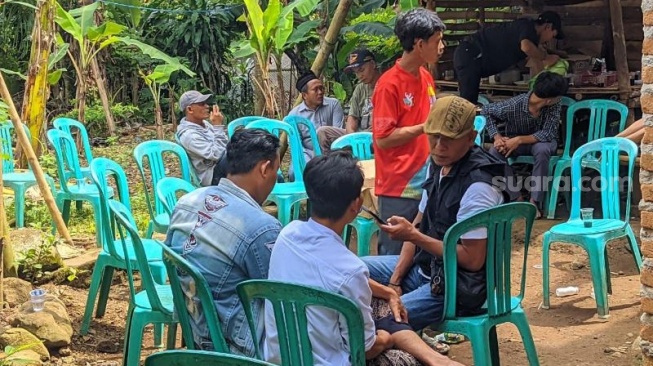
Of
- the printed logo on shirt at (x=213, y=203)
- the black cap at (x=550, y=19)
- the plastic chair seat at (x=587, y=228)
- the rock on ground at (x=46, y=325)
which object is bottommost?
the rock on ground at (x=46, y=325)

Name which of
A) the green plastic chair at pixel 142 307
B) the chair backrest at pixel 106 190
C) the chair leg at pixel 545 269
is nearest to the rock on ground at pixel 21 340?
the green plastic chair at pixel 142 307

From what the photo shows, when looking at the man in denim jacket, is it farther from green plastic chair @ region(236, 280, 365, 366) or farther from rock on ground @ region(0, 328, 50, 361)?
rock on ground @ region(0, 328, 50, 361)

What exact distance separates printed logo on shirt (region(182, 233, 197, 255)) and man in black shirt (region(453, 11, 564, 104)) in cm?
548

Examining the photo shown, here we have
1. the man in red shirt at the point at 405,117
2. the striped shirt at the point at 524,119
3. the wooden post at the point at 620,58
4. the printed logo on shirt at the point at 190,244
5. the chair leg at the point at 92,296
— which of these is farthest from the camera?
the wooden post at the point at 620,58

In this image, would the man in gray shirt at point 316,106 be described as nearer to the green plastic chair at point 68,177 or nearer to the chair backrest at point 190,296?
the green plastic chair at point 68,177

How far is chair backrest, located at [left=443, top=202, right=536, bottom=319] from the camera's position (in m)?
3.35

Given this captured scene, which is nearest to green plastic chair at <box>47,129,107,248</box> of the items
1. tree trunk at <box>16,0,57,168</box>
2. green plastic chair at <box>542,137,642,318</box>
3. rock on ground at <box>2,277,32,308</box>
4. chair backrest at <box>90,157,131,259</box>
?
tree trunk at <box>16,0,57,168</box>

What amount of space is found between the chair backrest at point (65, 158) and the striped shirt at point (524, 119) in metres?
3.43

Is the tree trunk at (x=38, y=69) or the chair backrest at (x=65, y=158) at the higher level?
the tree trunk at (x=38, y=69)

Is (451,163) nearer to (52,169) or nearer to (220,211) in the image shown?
(220,211)

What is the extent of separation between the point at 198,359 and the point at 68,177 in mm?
5784

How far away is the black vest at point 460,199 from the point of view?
11.4ft

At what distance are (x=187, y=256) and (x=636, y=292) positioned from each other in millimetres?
3480

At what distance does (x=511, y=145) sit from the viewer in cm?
732
